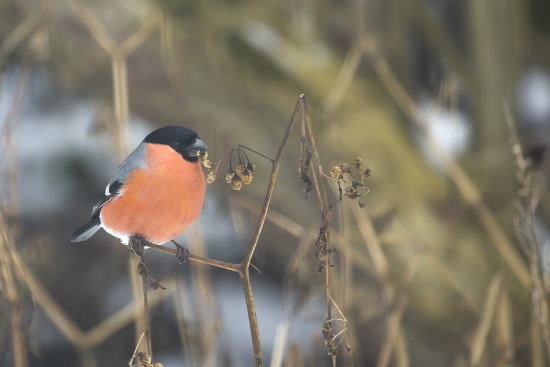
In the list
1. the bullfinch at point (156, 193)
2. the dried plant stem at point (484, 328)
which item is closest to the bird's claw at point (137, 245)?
the bullfinch at point (156, 193)

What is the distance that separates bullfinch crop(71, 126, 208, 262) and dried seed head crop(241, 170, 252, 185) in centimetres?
3

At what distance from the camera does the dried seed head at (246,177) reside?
0.29 metres

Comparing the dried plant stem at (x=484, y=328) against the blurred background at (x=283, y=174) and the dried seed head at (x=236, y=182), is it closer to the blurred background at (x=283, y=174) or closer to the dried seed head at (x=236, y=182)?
the blurred background at (x=283, y=174)

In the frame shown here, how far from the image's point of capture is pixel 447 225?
3.78 ft

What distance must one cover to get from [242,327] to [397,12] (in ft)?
2.03

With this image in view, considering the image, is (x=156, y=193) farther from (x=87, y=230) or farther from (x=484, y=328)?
(x=484, y=328)

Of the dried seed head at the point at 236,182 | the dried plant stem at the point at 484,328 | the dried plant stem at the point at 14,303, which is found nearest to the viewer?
the dried seed head at the point at 236,182

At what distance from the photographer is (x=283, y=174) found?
1.13 ft

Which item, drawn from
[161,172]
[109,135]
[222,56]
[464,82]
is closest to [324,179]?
[161,172]

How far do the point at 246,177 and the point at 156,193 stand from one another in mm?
64

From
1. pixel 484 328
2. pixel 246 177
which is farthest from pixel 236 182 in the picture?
pixel 484 328

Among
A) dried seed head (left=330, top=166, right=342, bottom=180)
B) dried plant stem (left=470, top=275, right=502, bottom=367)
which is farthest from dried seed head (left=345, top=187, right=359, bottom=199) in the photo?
dried plant stem (left=470, top=275, right=502, bottom=367)

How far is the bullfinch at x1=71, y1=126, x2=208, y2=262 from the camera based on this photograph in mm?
318

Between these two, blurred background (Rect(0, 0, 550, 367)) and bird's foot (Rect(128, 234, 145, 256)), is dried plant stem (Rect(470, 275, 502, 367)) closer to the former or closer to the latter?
blurred background (Rect(0, 0, 550, 367))
